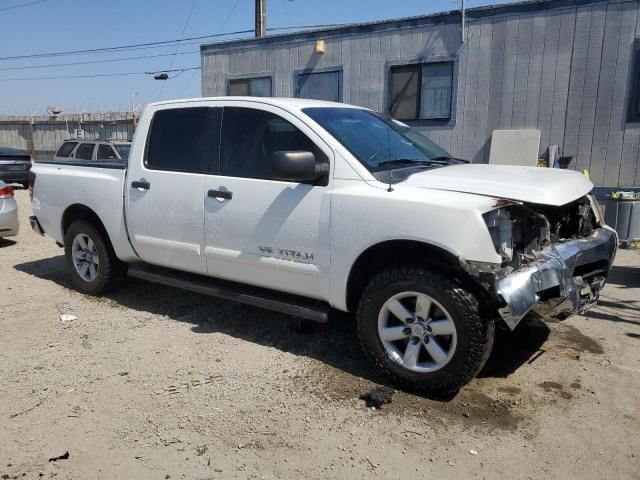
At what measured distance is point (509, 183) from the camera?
340 cm

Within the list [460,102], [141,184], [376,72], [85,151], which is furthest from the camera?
[85,151]

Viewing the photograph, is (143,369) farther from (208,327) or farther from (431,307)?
(431,307)

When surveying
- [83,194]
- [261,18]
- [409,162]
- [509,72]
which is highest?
[261,18]

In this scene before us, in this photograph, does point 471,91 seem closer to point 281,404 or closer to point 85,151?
point 281,404

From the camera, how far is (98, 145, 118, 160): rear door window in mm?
12812

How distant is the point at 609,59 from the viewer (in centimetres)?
859

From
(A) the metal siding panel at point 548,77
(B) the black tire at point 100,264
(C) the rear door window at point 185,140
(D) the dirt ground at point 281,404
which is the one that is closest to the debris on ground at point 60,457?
(D) the dirt ground at point 281,404

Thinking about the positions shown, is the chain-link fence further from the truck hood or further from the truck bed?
the truck hood

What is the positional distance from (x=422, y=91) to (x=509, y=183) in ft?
23.2

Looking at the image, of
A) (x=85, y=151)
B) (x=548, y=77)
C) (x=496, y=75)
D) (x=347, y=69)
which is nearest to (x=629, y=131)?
(x=548, y=77)

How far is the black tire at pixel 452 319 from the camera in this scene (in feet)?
10.6

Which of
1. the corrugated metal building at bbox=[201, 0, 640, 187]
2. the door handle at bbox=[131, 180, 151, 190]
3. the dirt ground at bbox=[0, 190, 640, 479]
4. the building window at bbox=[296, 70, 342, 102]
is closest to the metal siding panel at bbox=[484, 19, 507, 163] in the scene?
the corrugated metal building at bbox=[201, 0, 640, 187]

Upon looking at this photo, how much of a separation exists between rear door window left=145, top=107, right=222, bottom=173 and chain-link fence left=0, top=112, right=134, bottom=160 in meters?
16.8

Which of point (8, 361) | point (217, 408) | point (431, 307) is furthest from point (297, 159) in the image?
point (8, 361)
